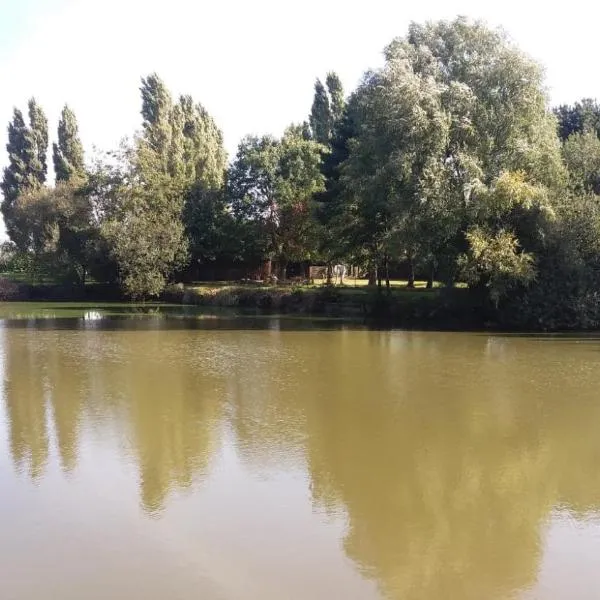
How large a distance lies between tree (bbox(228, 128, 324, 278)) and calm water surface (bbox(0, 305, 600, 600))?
2430 cm

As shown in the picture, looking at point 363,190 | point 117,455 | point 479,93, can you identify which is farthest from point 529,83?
point 117,455

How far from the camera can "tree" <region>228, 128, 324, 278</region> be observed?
1623 inches

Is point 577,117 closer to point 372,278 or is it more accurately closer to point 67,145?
point 372,278

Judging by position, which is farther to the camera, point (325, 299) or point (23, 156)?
point (23, 156)

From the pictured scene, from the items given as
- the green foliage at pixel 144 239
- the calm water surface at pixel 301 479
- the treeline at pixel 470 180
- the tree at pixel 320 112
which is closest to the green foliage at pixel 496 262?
the treeline at pixel 470 180

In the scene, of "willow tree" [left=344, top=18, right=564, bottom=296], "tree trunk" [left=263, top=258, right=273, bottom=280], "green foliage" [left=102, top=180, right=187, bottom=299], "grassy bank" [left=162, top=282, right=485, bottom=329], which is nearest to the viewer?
"willow tree" [left=344, top=18, right=564, bottom=296]

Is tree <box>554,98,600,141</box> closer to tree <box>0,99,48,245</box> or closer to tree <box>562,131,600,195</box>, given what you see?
tree <box>562,131,600,195</box>

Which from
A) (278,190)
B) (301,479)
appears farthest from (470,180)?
(278,190)

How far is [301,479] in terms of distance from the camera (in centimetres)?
863

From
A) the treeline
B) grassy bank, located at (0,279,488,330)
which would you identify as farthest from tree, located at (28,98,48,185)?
the treeline

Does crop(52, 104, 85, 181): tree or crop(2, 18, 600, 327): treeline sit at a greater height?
crop(52, 104, 85, 181): tree

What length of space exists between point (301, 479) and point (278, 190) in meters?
34.0

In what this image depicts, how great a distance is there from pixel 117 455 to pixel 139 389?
15.7 feet

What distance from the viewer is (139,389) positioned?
14.4 meters
